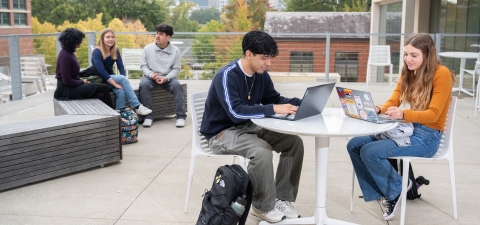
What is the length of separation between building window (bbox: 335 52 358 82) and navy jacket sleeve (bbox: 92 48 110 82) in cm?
3057

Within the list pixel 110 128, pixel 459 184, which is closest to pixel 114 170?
pixel 110 128

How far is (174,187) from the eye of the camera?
457cm

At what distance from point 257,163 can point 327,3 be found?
7117cm

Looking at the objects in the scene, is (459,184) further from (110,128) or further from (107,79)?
(107,79)

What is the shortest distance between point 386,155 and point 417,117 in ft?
1.02

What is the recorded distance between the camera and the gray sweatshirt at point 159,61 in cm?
747

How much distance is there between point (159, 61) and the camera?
750 centimetres

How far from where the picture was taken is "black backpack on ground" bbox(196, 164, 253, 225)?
3238mm

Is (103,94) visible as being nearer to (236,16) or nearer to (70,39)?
(70,39)

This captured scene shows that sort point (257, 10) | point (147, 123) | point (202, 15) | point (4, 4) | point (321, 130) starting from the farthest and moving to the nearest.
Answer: point (202, 15) < point (257, 10) < point (4, 4) < point (147, 123) < point (321, 130)

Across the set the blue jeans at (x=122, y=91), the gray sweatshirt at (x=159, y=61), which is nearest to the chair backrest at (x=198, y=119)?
the blue jeans at (x=122, y=91)

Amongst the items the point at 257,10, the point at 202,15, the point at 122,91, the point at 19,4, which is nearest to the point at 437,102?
the point at 122,91

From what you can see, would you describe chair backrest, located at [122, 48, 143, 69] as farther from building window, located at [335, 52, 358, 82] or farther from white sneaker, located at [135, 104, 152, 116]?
building window, located at [335, 52, 358, 82]

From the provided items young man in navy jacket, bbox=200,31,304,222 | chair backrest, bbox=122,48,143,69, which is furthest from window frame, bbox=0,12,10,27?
young man in navy jacket, bbox=200,31,304,222
